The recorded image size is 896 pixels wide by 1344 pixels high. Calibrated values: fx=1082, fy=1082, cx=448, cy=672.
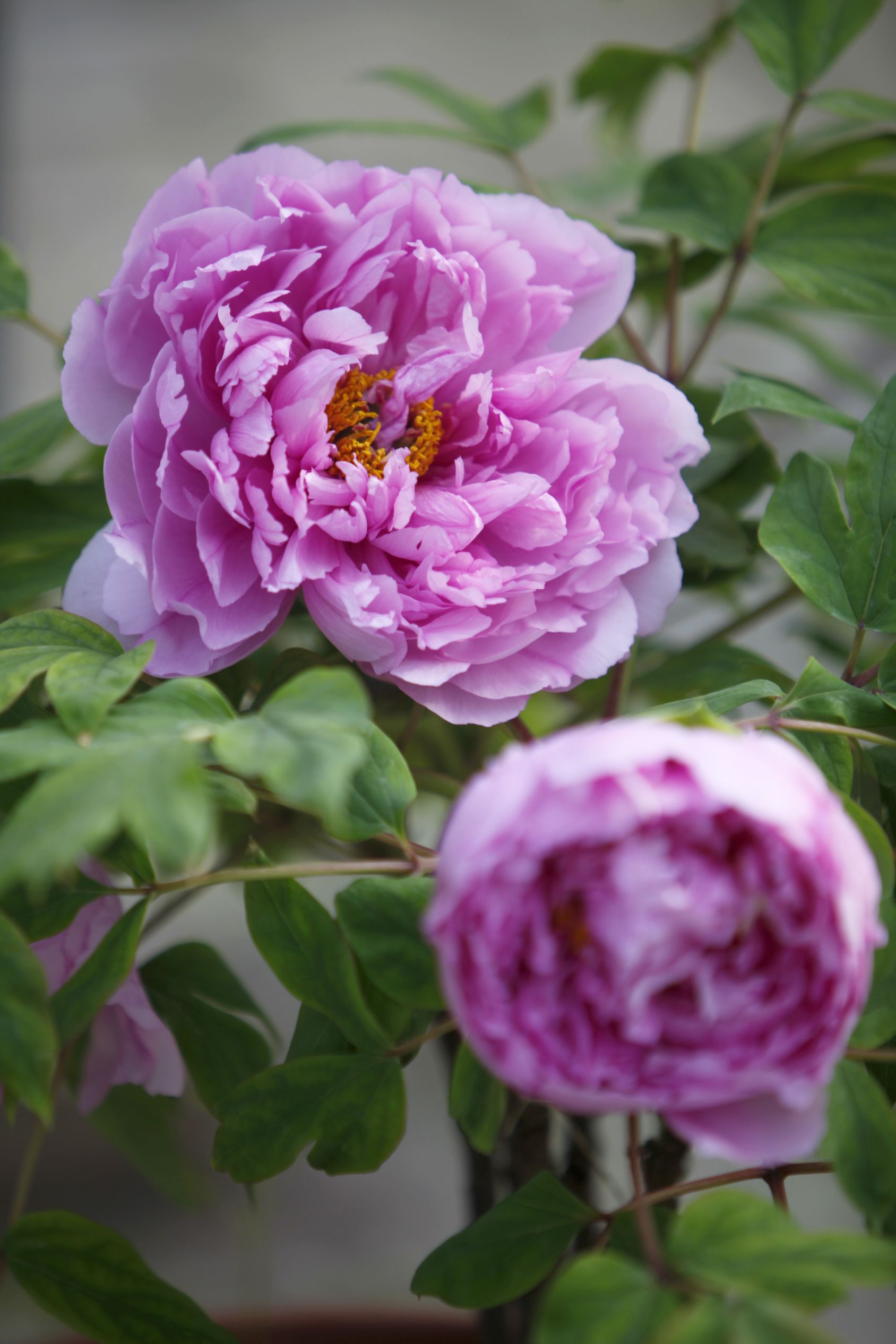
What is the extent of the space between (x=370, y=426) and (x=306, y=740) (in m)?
0.15

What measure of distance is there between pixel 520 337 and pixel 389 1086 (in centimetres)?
21

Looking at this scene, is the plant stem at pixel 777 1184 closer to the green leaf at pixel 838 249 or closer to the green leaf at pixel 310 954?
the green leaf at pixel 310 954

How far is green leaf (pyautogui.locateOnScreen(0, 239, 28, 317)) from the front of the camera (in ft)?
1.30

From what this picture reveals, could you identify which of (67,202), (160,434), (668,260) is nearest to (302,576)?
(160,434)

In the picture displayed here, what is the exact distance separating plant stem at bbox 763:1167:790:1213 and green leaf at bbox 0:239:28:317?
0.37 m

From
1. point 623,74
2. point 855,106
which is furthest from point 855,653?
point 623,74

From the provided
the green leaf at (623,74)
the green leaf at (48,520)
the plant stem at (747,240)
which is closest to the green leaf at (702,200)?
the plant stem at (747,240)

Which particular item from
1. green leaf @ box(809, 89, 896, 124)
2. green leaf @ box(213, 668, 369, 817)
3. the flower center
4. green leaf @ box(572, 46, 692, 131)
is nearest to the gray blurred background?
green leaf @ box(572, 46, 692, 131)

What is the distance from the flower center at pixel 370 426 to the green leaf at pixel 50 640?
0.27ft

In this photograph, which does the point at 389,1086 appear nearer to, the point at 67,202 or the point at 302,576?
the point at 302,576

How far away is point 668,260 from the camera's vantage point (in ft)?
1.56

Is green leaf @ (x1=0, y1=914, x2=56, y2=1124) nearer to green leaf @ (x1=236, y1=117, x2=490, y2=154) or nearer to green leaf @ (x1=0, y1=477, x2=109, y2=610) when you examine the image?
green leaf @ (x1=0, y1=477, x2=109, y2=610)

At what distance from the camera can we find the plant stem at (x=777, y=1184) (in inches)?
9.9

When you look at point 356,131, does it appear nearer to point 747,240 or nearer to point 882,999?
point 747,240
